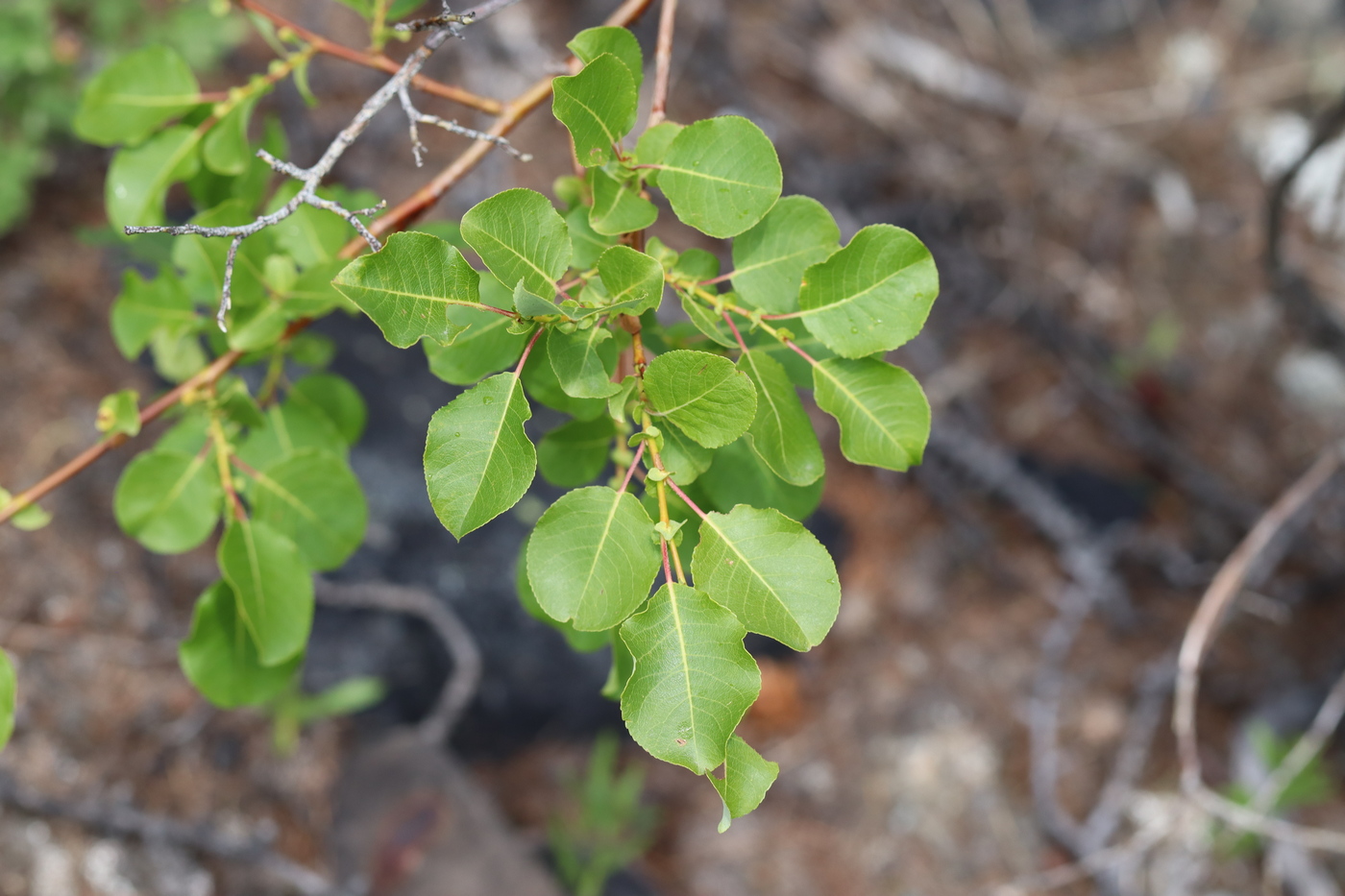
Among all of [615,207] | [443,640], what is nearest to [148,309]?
[615,207]

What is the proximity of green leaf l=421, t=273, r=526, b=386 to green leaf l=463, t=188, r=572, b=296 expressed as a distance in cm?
9

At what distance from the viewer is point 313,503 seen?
102 centimetres

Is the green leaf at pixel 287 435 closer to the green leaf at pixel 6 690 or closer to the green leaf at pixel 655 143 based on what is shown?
the green leaf at pixel 6 690

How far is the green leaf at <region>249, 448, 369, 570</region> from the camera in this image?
101 cm

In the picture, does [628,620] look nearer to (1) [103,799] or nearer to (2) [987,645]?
(1) [103,799]

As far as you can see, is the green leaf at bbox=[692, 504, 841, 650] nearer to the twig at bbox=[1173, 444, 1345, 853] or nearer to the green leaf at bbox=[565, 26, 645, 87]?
the green leaf at bbox=[565, 26, 645, 87]

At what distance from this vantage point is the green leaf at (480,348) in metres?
0.80

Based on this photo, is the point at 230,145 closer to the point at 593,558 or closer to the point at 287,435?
the point at 287,435

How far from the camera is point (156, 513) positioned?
3.33ft

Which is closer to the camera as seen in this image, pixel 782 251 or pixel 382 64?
pixel 782 251

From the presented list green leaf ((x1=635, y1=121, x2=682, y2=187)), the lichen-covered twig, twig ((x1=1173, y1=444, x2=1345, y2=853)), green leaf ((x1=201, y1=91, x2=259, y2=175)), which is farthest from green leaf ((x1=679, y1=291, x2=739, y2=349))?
twig ((x1=1173, y1=444, x2=1345, y2=853))

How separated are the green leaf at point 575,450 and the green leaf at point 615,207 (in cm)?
22

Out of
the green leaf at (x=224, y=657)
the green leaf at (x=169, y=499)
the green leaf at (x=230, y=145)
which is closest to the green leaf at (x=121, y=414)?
the green leaf at (x=169, y=499)

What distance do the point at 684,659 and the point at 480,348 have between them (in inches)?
14.6
